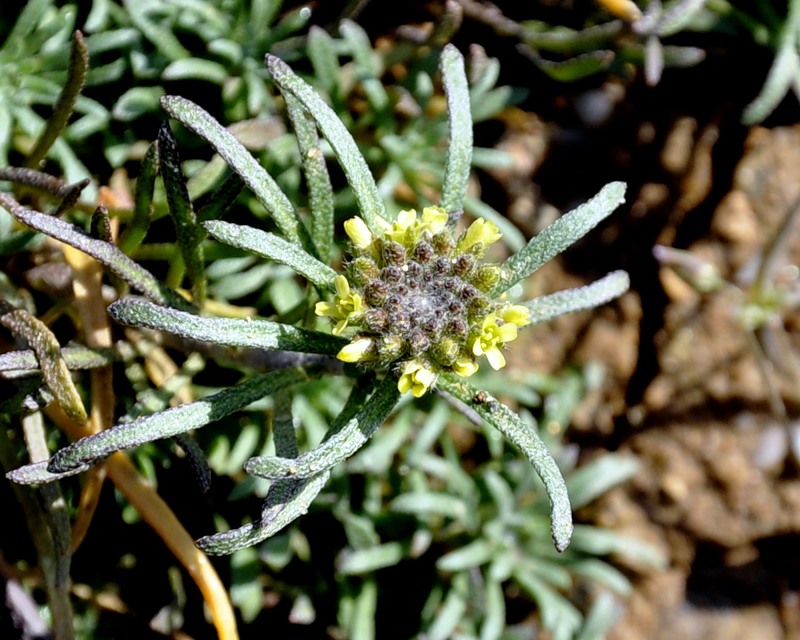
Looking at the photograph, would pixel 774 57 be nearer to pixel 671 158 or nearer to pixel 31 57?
pixel 671 158

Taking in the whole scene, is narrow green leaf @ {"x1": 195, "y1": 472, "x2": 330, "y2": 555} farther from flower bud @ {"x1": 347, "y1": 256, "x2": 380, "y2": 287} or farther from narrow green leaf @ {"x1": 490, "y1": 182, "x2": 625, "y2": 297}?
narrow green leaf @ {"x1": 490, "y1": 182, "x2": 625, "y2": 297}

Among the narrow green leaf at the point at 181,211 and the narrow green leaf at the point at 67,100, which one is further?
the narrow green leaf at the point at 67,100

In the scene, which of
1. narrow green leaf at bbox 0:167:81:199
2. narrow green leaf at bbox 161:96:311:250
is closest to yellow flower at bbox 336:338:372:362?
narrow green leaf at bbox 161:96:311:250

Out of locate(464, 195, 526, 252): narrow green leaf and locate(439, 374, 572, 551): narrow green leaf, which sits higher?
locate(439, 374, 572, 551): narrow green leaf

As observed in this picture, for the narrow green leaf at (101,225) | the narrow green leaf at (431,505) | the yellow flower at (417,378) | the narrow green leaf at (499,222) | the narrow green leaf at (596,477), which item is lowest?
the narrow green leaf at (596,477)

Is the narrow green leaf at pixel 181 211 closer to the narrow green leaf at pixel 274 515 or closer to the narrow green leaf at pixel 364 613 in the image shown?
the narrow green leaf at pixel 274 515

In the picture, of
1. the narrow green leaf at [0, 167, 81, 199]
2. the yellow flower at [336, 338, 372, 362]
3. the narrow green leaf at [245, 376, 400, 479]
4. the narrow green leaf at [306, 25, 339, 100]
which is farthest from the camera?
the narrow green leaf at [306, 25, 339, 100]

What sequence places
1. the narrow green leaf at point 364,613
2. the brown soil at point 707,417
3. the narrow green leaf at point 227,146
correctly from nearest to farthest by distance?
the narrow green leaf at point 227,146 → the narrow green leaf at point 364,613 → the brown soil at point 707,417

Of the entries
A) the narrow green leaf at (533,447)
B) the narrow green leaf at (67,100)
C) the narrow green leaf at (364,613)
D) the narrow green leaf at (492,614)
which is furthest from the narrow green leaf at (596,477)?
the narrow green leaf at (67,100)

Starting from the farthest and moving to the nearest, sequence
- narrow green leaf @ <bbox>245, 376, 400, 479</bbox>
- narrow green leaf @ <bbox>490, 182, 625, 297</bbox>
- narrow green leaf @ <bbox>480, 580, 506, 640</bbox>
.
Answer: narrow green leaf @ <bbox>480, 580, 506, 640</bbox>
narrow green leaf @ <bbox>490, 182, 625, 297</bbox>
narrow green leaf @ <bbox>245, 376, 400, 479</bbox>
